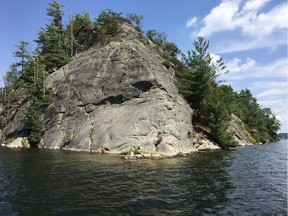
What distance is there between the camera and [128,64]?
5584 cm

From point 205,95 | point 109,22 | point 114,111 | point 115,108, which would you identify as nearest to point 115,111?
point 114,111

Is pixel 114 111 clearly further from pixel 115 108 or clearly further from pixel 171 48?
pixel 171 48

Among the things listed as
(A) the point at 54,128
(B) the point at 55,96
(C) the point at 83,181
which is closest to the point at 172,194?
(C) the point at 83,181

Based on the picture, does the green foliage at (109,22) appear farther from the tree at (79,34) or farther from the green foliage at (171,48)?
the green foliage at (171,48)

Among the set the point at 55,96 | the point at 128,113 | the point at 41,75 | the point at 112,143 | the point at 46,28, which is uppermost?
the point at 46,28

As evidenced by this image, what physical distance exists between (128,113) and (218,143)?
76.5 feet

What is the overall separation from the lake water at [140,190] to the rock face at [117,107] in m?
14.7

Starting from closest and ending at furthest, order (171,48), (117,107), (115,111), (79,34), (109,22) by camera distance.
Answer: (115,111)
(117,107)
(109,22)
(79,34)
(171,48)

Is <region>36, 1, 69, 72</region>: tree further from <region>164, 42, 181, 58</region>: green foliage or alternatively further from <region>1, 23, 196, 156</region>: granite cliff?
<region>164, 42, 181, 58</region>: green foliage

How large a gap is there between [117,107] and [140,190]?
112 ft

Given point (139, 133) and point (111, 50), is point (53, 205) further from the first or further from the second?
point (111, 50)

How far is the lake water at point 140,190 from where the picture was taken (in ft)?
49.5

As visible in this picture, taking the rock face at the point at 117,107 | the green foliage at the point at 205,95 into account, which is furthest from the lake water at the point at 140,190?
the green foliage at the point at 205,95

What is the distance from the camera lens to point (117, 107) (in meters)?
52.1
